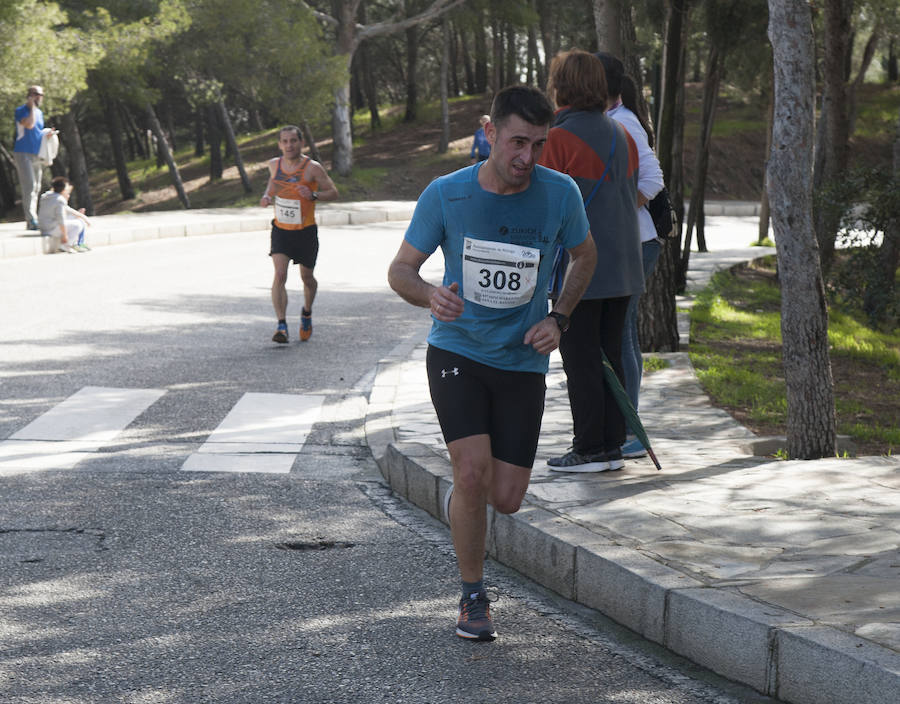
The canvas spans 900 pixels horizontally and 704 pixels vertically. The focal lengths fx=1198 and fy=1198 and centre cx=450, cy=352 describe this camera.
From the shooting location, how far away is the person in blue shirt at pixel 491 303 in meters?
4.00

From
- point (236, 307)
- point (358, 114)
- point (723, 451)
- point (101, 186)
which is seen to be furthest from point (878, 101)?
point (723, 451)

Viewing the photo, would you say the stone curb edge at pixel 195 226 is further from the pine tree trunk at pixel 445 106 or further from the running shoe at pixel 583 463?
the running shoe at pixel 583 463

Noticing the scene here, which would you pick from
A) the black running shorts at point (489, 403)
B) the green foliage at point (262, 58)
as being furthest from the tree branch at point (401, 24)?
the black running shorts at point (489, 403)

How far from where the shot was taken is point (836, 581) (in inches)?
168

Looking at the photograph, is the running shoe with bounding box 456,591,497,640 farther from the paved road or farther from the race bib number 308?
the race bib number 308

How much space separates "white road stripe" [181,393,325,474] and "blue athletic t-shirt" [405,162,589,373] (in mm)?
2866

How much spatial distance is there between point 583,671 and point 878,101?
53.5 meters

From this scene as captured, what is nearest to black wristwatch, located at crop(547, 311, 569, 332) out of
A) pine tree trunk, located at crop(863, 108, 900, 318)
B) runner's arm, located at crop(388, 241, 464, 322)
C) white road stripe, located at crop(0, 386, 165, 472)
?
runner's arm, located at crop(388, 241, 464, 322)

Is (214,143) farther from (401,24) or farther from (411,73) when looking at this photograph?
(411,73)

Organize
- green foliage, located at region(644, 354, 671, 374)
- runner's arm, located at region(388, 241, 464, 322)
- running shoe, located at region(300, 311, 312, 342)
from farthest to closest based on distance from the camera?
running shoe, located at region(300, 311, 312, 342) < green foliage, located at region(644, 354, 671, 374) < runner's arm, located at region(388, 241, 464, 322)

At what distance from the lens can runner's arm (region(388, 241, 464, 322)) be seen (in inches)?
154

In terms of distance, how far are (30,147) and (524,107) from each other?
59.0ft

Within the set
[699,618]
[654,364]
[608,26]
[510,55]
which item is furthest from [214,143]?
[699,618]

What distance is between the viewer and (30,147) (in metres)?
20.2
